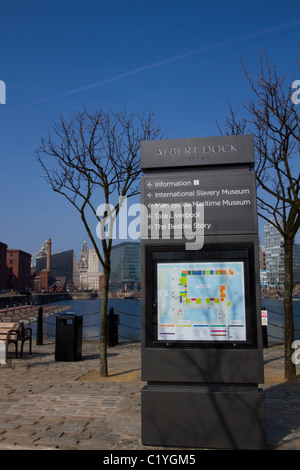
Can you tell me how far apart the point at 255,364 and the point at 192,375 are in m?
0.70

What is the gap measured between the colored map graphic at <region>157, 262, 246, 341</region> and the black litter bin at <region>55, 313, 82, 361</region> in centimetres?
660

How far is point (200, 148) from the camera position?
4.91 metres

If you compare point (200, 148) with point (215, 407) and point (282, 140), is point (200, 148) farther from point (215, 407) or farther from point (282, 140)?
point (282, 140)

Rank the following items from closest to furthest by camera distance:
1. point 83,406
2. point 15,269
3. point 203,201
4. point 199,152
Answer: point 203,201, point 199,152, point 83,406, point 15,269

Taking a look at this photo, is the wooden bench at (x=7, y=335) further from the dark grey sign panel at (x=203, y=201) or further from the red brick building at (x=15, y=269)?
the red brick building at (x=15, y=269)

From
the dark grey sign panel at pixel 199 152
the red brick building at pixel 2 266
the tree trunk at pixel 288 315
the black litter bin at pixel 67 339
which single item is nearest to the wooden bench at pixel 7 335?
the black litter bin at pixel 67 339

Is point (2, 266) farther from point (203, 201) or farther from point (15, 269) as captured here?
point (203, 201)

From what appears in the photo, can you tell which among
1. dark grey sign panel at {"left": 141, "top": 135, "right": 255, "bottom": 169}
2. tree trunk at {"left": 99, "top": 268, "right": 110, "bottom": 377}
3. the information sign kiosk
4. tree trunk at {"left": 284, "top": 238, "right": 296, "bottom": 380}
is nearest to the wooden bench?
tree trunk at {"left": 99, "top": 268, "right": 110, "bottom": 377}

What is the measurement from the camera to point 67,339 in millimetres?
10859

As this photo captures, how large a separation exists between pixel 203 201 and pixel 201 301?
1.19 m

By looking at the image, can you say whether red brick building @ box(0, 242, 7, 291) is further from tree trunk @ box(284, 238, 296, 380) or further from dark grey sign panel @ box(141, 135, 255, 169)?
dark grey sign panel @ box(141, 135, 255, 169)

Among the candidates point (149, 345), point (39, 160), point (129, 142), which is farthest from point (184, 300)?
point (39, 160)

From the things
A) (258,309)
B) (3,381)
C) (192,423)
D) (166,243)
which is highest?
(166,243)

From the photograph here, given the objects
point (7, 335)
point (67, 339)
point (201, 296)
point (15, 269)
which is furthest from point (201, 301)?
point (15, 269)
